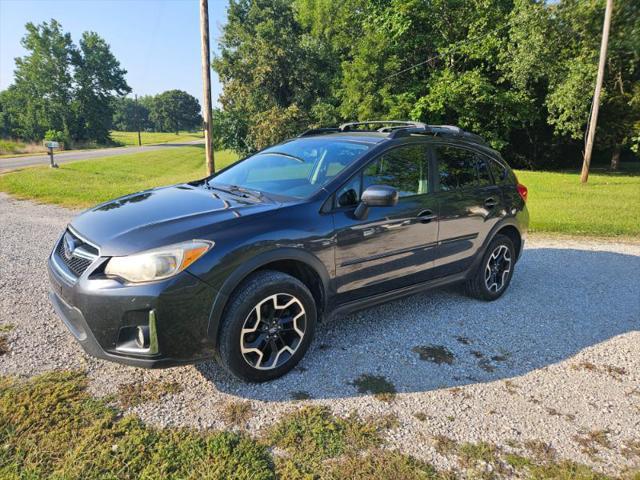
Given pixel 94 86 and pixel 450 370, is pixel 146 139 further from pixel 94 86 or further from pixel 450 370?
pixel 450 370

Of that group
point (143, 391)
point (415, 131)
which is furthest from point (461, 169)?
point (143, 391)

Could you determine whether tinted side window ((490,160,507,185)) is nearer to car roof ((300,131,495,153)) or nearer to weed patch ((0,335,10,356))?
car roof ((300,131,495,153))

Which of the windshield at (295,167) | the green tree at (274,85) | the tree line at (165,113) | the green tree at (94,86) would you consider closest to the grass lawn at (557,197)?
the windshield at (295,167)

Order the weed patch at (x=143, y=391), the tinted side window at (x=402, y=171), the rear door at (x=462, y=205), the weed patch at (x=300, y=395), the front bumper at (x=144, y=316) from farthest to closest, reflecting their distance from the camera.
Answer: the rear door at (x=462, y=205)
the tinted side window at (x=402, y=171)
the weed patch at (x=300, y=395)
the weed patch at (x=143, y=391)
the front bumper at (x=144, y=316)

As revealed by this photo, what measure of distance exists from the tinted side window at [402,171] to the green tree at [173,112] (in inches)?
4956

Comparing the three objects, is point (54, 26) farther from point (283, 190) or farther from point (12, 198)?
point (283, 190)

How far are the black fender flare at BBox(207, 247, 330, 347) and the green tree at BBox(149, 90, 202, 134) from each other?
12654 centimetres

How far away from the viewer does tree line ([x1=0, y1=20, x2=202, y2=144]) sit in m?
56.0

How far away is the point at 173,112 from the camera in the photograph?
118 metres

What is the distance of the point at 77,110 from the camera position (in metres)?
58.2

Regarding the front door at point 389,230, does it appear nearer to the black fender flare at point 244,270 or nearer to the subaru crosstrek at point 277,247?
the subaru crosstrek at point 277,247

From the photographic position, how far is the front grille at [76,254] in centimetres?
269

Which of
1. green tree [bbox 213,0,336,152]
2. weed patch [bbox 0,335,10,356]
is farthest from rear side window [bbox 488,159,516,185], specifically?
green tree [bbox 213,0,336,152]

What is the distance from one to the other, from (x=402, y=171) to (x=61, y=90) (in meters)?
67.4
